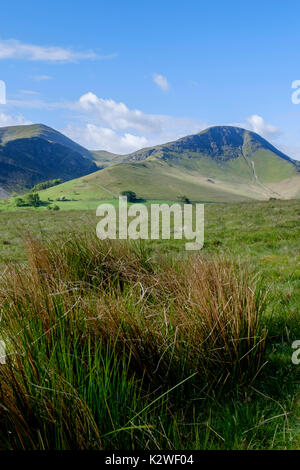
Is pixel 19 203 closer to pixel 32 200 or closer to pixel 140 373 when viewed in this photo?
pixel 32 200

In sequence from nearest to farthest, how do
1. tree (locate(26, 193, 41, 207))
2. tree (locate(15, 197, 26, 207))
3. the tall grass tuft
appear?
the tall grass tuft → tree (locate(15, 197, 26, 207)) → tree (locate(26, 193, 41, 207))

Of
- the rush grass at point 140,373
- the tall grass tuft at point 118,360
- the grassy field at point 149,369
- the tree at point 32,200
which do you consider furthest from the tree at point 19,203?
the rush grass at point 140,373

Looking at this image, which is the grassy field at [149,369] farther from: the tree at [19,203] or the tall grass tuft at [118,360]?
the tree at [19,203]

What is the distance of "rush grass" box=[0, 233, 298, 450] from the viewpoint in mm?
2479

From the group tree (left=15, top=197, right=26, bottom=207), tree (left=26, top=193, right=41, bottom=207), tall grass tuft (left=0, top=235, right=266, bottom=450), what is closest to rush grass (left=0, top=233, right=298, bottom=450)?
tall grass tuft (left=0, top=235, right=266, bottom=450)

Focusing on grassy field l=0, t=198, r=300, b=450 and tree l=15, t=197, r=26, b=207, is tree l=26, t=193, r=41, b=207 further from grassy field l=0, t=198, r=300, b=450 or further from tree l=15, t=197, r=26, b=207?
grassy field l=0, t=198, r=300, b=450

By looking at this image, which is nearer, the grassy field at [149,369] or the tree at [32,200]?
the grassy field at [149,369]

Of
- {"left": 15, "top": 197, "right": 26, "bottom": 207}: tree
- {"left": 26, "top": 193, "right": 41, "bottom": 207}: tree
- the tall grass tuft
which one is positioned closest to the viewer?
the tall grass tuft

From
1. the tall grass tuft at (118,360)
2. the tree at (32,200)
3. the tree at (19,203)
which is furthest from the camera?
the tree at (32,200)

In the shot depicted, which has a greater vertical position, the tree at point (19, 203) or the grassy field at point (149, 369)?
the tree at point (19, 203)

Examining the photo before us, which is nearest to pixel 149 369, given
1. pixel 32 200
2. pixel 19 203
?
pixel 19 203

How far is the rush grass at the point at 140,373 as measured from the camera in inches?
97.6

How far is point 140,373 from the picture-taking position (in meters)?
3.49
